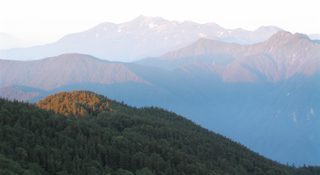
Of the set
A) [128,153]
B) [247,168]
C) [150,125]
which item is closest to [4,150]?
[128,153]

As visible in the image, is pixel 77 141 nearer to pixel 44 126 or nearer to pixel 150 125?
pixel 44 126

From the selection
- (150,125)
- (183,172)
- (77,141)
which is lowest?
(183,172)

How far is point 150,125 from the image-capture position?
93750 millimetres

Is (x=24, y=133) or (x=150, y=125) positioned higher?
(x=150, y=125)

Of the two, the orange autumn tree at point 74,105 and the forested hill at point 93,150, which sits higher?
the orange autumn tree at point 74,105

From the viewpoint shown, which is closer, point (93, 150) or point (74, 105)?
point (93, 150)

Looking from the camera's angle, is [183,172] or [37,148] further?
[183,172]

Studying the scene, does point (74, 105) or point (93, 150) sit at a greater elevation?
point (74, 105)

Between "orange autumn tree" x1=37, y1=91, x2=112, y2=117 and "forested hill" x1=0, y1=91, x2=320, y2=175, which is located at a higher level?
"orange autumn tree" x1=37, y1=91, x2=112, y2=117

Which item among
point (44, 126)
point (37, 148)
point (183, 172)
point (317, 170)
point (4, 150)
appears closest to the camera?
point (4, 150)

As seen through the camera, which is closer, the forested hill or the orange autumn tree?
the forested hill

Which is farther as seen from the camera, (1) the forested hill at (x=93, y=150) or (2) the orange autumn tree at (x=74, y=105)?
(2) the orange autumn tree at (x=74, y=105)

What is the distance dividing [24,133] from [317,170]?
338 ft

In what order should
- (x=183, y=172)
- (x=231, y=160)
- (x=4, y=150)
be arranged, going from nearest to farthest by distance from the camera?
(x=4, y=150), (x=183, y=172), (x=231, y=160)
